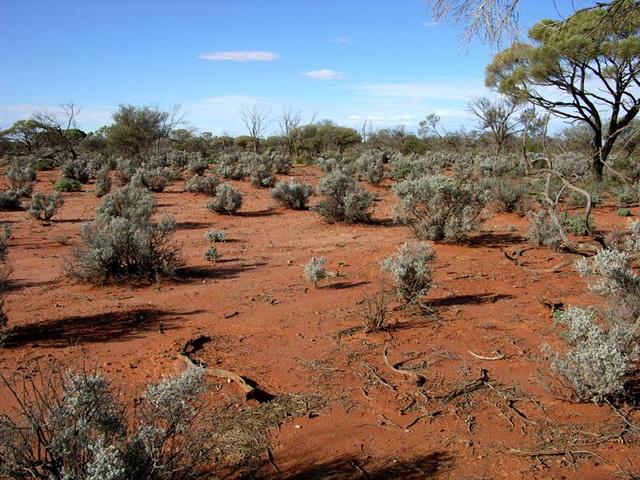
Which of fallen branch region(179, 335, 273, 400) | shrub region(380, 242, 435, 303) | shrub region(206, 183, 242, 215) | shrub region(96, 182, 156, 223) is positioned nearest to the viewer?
fallen branch region(179, 335, 273, 400)

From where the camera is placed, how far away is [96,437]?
343cm

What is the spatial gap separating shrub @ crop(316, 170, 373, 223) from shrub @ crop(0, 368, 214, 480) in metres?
12.4

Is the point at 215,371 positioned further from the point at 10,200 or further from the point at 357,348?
the point at 10,200

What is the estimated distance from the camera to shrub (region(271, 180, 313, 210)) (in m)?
18.7

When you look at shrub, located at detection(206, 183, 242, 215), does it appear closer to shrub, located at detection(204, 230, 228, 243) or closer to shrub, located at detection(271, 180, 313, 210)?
shrub, located at detection(271, 180, 313, 210)

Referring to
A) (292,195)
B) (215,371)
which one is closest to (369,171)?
(292,195)

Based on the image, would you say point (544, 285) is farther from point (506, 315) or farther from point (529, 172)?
point (529, 172)

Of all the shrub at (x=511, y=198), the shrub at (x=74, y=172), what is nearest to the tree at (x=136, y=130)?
the shrub at (x=74, y=172)

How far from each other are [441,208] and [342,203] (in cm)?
445

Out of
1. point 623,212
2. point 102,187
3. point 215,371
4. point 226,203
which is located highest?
point 102,187

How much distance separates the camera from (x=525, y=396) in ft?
15.7

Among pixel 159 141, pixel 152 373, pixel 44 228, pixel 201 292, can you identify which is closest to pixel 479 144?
pixel 159 141

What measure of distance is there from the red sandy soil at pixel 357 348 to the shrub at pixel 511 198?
3787 mm

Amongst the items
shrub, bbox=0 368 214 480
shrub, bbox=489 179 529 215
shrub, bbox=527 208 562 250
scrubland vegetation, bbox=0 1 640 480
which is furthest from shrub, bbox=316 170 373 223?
shrub, bbox=0 368 214 480
